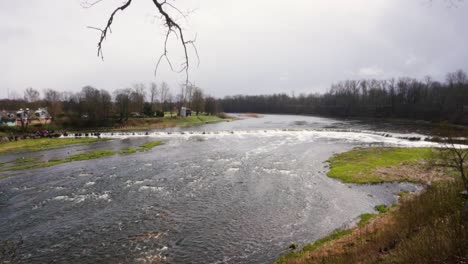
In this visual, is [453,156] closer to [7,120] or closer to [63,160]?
[63,160]

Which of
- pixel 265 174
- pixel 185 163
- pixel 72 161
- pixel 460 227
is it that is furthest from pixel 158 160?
pixel 460 227

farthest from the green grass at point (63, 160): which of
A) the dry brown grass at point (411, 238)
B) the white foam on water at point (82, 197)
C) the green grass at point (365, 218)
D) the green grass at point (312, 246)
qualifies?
the green grass at point (365, 218)

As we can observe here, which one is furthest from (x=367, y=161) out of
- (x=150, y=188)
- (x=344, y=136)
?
(x=344, y=136)

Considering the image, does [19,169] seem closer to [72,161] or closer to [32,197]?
[72,161]

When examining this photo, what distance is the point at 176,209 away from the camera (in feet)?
72.5

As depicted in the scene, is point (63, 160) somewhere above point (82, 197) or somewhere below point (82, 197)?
above

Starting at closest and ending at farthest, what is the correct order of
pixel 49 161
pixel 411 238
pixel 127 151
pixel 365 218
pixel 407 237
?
1. pixel 411 238
2. pixel 407 237
3. pixel 365 218
4. pixel 49 161
5. pixel 127 151

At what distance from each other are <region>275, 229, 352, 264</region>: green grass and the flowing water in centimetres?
58

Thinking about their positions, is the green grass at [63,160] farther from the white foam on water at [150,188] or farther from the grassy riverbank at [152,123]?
the grassy riverbank at [152,123]

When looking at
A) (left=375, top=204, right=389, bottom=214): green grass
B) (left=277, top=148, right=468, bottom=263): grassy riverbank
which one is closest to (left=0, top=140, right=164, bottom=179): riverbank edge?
(left=277, top=148, right=468, bottom=263): grassy riverbank

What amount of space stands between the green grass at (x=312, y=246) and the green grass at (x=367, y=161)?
41.4 ft

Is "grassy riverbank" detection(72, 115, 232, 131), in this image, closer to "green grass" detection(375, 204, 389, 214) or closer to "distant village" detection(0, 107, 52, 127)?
"distant village" detection(0, 107, 52, 127)

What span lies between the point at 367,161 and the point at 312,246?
24555 mm

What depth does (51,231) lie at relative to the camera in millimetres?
18672
